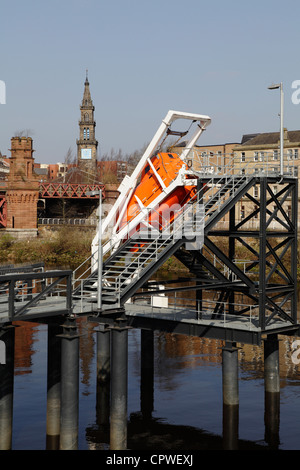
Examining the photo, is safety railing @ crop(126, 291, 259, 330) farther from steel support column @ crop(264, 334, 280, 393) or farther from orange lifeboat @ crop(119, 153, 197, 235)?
orange lifeboat @ crop(119, 153, 197, 235)

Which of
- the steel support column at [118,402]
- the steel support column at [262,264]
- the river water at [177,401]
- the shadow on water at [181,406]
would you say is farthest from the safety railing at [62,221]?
the steel support column at [118,402]

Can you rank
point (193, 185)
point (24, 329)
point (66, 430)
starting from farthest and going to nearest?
point (24, 329), point (193, 185), point (66, 430)

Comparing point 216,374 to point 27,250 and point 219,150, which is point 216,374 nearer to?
point 27,250

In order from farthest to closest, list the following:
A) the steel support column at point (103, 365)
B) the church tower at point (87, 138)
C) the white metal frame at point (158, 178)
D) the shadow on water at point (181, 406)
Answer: the church tower at point (87, 138) < the white metal frame at point (158, 178) < the steel support column at point (103, 365) < the shadow on water at point (181, 406)

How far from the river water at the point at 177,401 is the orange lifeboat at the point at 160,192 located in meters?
6.78

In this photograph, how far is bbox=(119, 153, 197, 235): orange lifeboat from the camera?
31.1m

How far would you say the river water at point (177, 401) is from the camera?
82.4ft

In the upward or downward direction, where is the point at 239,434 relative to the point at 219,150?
downward

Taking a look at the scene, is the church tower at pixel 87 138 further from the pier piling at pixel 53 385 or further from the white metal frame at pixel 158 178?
the pier piling at pixel 53 385

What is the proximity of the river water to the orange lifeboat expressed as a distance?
6784mm

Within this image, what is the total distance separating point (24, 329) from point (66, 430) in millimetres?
22466

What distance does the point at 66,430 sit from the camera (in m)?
22.0

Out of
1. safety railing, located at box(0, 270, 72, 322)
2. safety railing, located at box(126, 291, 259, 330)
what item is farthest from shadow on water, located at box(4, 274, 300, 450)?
safety railing, located at box(0, 270, 72, 322)

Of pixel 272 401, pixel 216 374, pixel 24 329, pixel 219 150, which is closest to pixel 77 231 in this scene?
pixel 219 150
